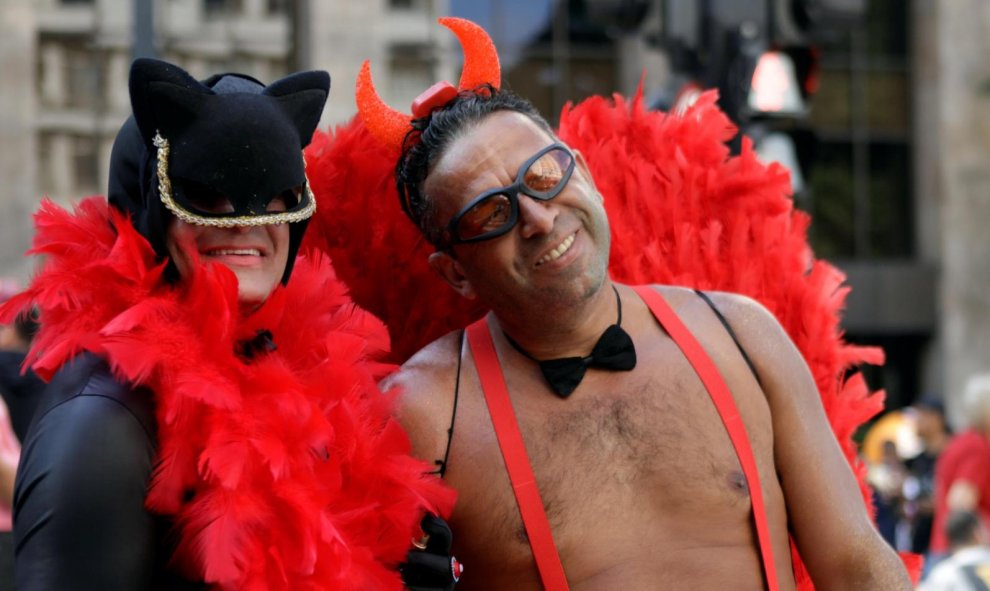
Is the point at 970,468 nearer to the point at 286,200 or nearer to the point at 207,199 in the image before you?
the point at 286,200

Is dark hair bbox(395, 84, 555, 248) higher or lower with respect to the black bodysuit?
higher

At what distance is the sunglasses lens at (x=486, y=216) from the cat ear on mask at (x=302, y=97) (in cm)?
37

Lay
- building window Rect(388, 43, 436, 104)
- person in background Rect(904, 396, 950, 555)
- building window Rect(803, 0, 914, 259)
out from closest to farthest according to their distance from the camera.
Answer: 1. person in background Rect(904, 396, 950, 555)
2. building window Rect(388, 43, 436, 104)
3. building window Rect(803, 0, 914, 259)

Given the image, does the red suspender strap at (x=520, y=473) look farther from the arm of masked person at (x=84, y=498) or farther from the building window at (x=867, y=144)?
the building window at (x=867, y=144)

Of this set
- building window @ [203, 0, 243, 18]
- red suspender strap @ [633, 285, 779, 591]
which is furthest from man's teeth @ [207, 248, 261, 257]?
building window @ [203, 0, 243, 18]

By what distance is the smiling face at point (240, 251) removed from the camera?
2.25m

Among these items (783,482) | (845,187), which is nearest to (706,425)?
(783,482)

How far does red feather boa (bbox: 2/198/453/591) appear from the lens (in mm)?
2111

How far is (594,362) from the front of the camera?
8.55 feet

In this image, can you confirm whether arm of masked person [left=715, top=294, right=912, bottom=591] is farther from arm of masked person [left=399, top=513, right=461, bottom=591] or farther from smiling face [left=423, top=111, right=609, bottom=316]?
arm of masked person [left=399, top=513, right=461, bottom=591]

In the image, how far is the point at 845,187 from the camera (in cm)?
1788

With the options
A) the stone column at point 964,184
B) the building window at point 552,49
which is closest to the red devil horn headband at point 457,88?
the building window at point 552,49

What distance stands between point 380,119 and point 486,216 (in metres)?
0.42

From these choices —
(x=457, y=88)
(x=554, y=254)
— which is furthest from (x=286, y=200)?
(x=457, y=88)
